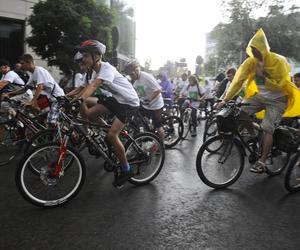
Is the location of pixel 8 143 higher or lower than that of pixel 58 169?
lower

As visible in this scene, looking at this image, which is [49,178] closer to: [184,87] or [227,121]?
[227,121]

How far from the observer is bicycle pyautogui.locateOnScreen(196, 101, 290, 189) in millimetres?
4766

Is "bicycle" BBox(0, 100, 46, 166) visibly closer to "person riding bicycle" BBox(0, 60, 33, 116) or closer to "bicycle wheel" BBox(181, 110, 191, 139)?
"person riding bicycle" BBox(0, 60, 33, 116)

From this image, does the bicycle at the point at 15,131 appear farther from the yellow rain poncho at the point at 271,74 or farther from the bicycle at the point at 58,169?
the yellow rain poncho at the point at 271,74

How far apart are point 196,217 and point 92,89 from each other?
1.79 metres

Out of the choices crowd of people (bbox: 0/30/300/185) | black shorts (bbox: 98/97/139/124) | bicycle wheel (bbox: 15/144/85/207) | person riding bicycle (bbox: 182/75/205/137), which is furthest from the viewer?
person riding bicycle (bbox: 182/75/205/137)

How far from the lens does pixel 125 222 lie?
12.0 ft

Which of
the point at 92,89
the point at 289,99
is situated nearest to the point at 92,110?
the point at 92,89

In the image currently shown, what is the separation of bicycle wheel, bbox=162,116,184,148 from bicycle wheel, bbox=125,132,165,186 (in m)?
2.90

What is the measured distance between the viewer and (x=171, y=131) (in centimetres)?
817

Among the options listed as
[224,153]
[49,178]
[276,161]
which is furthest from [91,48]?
[276,161]

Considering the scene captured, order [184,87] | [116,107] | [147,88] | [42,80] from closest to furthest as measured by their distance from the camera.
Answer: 1. [116,107]
2. [42,80]
3. [147,88]
4. [184,87]

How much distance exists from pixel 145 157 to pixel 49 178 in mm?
1391

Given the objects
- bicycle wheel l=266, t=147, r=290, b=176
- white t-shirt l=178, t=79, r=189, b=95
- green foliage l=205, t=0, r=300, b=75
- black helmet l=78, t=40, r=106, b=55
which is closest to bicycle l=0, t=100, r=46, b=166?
black helmet l=78, t=40, r=106, b=55
